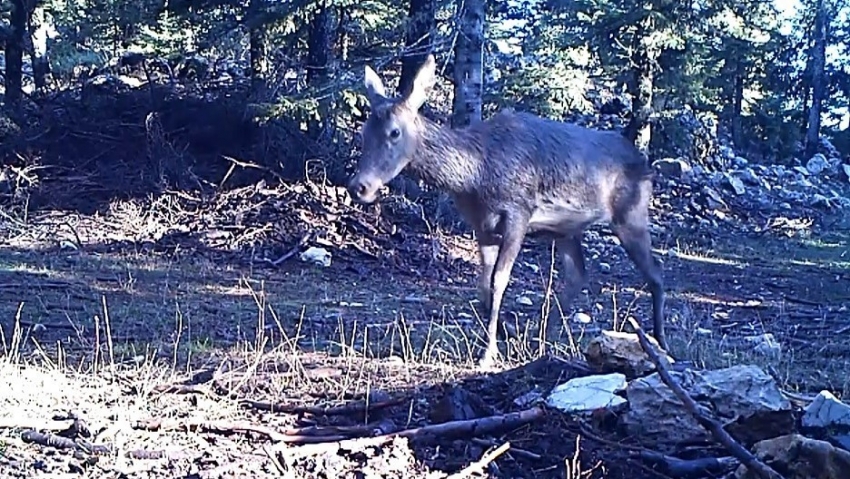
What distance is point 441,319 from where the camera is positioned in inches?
359

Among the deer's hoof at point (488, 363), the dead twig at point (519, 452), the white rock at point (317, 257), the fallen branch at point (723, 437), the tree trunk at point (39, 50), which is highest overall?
the tree trunk at point (39, 50)

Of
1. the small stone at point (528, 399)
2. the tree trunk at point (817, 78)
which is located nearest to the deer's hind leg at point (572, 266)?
the small stone at point (528, 399)

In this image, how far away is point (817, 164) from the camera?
35.3 metres

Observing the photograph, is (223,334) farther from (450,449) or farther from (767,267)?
(767,267)

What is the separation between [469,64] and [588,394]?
360 inches

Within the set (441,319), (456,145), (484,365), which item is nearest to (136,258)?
(441,319)

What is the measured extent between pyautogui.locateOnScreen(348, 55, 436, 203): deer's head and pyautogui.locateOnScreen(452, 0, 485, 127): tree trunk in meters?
6.26

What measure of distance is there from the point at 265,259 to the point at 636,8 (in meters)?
11.5

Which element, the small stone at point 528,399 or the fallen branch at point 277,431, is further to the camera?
the small stone at point 528,399

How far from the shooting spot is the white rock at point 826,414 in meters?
4.53

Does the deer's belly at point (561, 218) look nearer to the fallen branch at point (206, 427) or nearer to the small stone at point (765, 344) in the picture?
the small stone at point (765, 344)

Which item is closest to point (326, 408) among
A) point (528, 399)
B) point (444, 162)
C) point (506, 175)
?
point (528, 399)

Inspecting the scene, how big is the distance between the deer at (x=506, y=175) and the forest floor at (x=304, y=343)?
594 millimetres

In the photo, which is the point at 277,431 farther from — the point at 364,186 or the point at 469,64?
the point at 469,64
